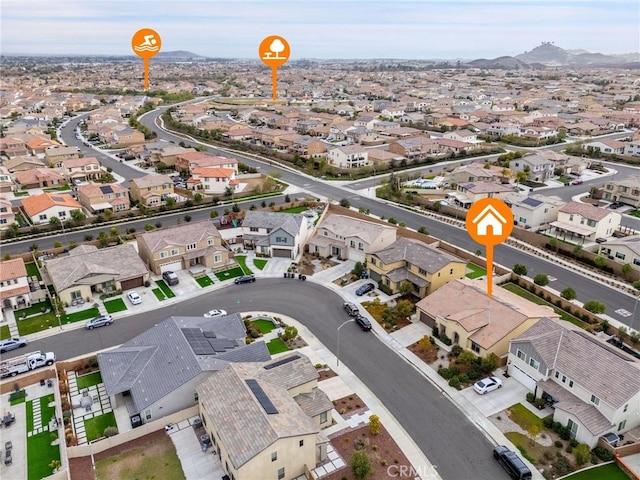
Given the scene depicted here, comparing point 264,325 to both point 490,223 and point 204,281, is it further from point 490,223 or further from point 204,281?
point 490,223

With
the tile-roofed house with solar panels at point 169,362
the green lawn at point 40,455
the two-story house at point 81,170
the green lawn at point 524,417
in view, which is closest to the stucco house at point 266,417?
the tile-roofed house with solar panels at point 169,362

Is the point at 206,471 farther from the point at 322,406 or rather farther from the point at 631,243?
the point at 631,243

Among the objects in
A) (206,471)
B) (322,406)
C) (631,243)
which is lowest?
(206,471)

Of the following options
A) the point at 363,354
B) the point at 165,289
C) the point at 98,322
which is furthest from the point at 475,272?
the point at 98,322

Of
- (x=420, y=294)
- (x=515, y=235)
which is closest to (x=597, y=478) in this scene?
(x=420, y=294)

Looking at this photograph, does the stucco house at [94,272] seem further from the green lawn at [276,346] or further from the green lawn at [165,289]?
the green lawn at [276,346]
